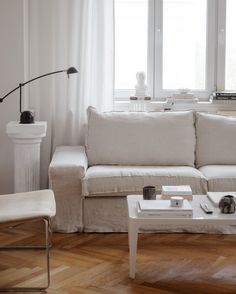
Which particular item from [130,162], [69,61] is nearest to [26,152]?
[130,162]

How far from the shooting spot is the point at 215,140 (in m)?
4.71

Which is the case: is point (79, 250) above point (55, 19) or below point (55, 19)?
below

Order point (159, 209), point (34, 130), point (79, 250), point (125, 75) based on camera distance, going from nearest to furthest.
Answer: point (159, 209) < point (79, 250) < point (34, 130) < point (125, 75)

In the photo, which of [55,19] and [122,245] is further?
[55,19]

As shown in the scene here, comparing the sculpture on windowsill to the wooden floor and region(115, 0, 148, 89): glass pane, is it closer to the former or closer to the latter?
region(115, 0, 148, 89): glass pane

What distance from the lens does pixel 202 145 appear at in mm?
4727

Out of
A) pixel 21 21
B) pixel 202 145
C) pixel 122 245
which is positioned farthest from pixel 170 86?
pixel 122 245

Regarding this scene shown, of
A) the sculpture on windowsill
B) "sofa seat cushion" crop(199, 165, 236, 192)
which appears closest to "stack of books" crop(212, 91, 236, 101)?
the sculpture on windowsill

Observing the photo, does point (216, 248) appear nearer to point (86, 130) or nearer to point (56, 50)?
point (86, 130)

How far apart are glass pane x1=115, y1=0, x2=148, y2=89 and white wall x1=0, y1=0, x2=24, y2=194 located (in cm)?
89

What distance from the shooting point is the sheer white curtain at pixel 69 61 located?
5.04 meters

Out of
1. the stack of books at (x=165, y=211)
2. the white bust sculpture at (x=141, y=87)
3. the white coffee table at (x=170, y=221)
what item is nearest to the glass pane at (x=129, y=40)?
the white bust sculpture at (x=141, y=87)

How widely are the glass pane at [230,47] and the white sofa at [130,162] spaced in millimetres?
704

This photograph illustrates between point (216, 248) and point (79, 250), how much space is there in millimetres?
894
